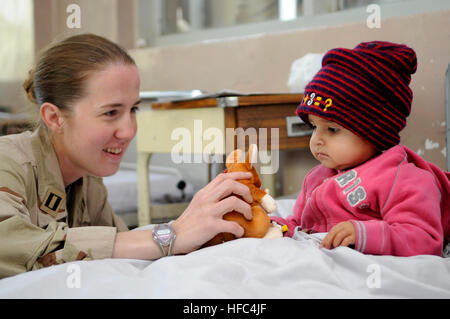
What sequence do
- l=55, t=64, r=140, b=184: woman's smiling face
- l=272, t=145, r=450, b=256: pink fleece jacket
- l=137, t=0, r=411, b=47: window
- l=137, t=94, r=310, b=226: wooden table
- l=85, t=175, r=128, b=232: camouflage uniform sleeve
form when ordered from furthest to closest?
l=137, t=0, r=411, b=47: window < l=137, t=94, r=310, b=226: wooden table < l=85, t=175, r=128, b=232: camouflage uniform sleeve < l=55, t=64, r=140, b=184: woman's smiling face < l=272, t=145, r=450, b=256: pink fleece jacket

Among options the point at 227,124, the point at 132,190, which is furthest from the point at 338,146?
the point at 132,190

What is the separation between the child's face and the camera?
103cm

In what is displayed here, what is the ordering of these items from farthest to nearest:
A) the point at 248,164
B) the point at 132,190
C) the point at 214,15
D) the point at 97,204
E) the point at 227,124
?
1. the point at 214,15
2. the point at 132,190
3. the point at 227,124
4. the point at 97,204
5. the point at 248,164

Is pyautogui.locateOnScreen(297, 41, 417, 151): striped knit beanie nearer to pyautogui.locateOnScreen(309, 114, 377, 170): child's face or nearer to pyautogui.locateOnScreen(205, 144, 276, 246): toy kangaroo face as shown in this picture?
pyautogui.locateOnScreen(309, 114, 377, 170): child's face

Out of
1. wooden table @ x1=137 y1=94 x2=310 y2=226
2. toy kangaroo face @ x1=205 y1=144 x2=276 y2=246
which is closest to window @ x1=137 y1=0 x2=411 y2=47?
wooden table @ x1=137 y1=94 x2=310 y2=226

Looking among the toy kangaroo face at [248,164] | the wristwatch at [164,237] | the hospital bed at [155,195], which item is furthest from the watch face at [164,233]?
the hospital bed at [155,195]

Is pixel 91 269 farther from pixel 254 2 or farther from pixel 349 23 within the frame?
pixel 254 2

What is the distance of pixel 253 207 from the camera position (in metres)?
0.94

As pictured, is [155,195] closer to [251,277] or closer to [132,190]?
[132,190]

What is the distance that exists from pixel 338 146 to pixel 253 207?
245 millimetres

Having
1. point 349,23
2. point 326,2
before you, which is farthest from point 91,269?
point 326,2

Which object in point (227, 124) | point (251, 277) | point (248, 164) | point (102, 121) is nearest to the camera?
point (251, 277)

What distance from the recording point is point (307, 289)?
0.69 metres

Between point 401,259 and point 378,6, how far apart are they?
159 centimetres
